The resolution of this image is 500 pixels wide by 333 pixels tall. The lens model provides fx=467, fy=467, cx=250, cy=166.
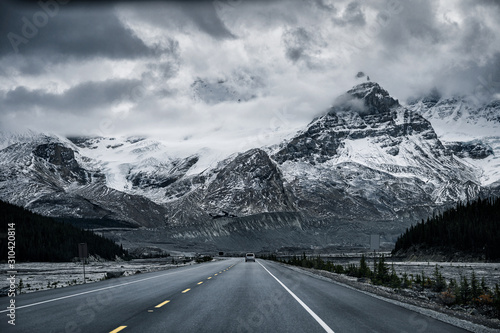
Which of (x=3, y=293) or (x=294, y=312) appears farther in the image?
(x=3, y=293)

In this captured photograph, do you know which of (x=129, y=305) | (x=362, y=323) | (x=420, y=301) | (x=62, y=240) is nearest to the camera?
(x=362, y=323)

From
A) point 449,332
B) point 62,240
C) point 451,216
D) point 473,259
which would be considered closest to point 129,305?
point 449,332

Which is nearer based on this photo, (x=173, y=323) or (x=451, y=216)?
(x=173, y=323)

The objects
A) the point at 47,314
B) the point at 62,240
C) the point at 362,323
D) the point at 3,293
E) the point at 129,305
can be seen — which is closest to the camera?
the point at 362,323

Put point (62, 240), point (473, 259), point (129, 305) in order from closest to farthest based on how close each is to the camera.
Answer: point (129, 305)
point (473, 259)
point (62, 240)

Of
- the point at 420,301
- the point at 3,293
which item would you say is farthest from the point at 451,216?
the point at 3,293

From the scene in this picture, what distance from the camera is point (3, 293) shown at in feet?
73.5

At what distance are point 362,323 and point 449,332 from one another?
215 centimetres

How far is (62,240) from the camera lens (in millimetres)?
115000

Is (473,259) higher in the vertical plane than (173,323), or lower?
lower

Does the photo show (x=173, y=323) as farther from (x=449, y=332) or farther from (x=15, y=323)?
(x=449, y=332)

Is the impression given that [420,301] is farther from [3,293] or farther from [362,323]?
[3,293]

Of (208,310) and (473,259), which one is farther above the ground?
(208,310)

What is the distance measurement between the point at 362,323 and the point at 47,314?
8.97 metres
